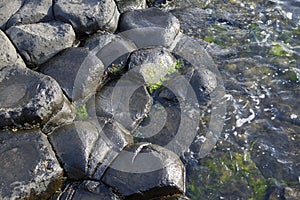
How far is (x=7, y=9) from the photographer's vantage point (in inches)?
272

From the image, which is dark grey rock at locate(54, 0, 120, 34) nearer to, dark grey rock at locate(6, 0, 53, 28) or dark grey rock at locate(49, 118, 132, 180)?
dark grey rock at locate(6, 0, 53, 28)

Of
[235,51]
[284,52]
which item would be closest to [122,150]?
[235,51]

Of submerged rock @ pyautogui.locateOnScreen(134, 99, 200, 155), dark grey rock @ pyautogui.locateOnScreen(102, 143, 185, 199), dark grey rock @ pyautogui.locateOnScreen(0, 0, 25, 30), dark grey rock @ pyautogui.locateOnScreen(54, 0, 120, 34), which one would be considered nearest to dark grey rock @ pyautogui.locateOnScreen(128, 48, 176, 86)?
submerged rock @ pyautogui.locateOnScreen(134, 99, 200, 155)

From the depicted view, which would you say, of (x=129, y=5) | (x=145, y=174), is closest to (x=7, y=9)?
(x=129, y=5)

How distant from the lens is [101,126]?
232 inches

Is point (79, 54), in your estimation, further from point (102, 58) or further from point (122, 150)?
point (122, 150)

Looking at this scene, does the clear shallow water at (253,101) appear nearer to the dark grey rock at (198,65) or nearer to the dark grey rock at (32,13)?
the dark grey rock at (198,65)

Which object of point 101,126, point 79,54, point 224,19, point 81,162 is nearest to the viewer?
point 81,162

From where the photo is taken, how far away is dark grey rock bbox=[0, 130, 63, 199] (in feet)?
16.0

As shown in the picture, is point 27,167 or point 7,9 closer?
point 27,167

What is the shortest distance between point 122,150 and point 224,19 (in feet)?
14.7

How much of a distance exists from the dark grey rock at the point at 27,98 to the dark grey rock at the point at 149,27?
2190 millimetres

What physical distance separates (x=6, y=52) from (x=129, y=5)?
3.07 metres

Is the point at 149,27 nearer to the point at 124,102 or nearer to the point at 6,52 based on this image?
the point at 124,102
